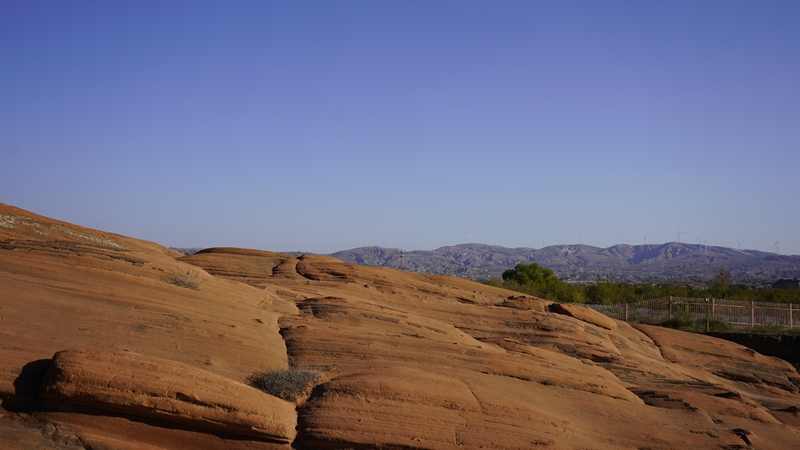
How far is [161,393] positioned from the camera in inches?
308

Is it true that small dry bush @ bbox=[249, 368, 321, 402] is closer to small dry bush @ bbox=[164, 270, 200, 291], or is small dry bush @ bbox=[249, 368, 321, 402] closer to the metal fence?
small dry bush @ bbox=[164, 270, 200, 291]

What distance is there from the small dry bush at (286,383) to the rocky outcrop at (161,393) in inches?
26.3

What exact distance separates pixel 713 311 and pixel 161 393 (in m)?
35.6

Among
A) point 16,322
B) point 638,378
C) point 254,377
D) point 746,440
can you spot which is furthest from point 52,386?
point 638,378

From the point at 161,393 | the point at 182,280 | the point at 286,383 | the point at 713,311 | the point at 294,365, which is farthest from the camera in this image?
the point at 713,311

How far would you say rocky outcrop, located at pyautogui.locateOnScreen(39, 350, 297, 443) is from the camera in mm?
7617

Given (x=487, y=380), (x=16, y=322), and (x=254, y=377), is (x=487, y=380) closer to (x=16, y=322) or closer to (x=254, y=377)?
(x=254, y=377)

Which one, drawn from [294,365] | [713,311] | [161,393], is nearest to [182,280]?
Answer: [294,365]

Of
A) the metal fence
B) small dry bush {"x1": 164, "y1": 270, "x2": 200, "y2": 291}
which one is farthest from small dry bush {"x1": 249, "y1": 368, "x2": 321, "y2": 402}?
the metal fence

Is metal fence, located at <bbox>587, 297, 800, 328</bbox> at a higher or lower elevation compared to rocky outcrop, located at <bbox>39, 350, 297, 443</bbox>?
higher

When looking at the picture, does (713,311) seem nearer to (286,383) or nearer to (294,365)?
(294,365)

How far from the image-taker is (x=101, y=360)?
26.1 ft

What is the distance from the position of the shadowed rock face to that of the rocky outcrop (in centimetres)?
2

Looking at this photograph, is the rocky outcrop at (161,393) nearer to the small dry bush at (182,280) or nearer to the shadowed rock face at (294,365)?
the shadowed rock face at (294,365)
